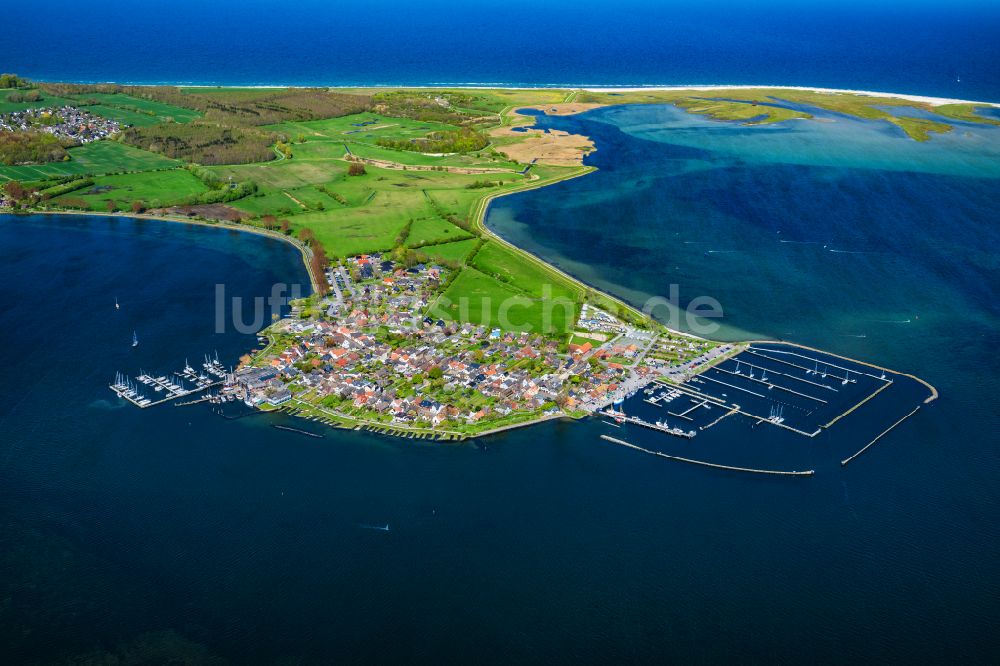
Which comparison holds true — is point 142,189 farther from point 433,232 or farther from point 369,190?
point 433,232

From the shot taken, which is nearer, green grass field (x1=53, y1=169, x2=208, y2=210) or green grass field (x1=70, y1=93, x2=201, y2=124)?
green grass field (x1=53, y1=169, x2=208, y2=210)

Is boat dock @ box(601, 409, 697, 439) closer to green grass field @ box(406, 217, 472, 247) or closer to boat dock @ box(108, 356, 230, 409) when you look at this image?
boat dock @ box(108, 356, 230, 409)

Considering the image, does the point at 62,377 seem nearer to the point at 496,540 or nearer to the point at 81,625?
the point at 81,625

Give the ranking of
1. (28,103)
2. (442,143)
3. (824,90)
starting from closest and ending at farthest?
(442,143), (28,103), (824,90)

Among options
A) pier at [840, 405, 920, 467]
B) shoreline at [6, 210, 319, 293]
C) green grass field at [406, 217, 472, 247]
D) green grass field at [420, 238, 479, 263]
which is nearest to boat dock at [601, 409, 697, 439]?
pier at [840, 405, 920, 467]

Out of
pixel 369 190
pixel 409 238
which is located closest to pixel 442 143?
pixel 369 190

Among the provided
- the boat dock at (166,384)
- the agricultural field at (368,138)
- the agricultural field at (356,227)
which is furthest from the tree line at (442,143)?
the boat dock at (166,384)
